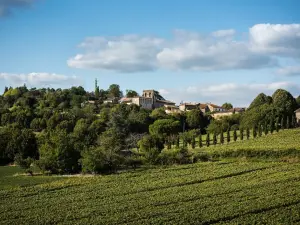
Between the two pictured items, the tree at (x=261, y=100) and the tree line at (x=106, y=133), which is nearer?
the tree line at (x=106, y=133)

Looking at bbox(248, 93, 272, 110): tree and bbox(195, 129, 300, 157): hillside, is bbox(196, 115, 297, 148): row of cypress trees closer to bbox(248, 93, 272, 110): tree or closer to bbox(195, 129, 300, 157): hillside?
bbox(195, 129, 300, 157): hillside

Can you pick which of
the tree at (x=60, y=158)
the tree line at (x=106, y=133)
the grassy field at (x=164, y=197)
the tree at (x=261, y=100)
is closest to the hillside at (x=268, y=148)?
the tree line at (x=106, y=133)

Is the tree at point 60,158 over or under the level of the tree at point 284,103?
under

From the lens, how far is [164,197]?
40.2m

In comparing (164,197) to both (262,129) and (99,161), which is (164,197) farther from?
(262,129)

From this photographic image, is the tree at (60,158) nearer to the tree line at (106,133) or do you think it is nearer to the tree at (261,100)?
the tree line at (106,133)

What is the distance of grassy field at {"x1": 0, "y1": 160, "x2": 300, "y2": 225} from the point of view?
104 feet

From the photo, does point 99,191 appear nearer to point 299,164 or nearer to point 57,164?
point 57,164

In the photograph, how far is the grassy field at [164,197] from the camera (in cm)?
3178

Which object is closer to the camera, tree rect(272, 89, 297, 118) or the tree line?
the tree line

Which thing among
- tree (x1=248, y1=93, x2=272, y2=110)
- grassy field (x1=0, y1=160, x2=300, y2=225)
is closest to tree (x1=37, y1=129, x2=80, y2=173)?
grassy field (x1=0, y1=160, x2=300, y2=225)

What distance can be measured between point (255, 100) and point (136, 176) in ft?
285

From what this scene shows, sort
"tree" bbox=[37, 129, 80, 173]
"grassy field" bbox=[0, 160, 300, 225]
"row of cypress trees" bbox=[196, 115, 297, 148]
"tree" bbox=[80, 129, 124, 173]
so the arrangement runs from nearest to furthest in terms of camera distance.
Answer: "grassy field" bbox=[0, 160, 300, 225]
"tree" bbox=[80, 129, 124, 173]
"tree" bbox=[37, 129, 80, 173]
"row of cypress trees" bbox=[196, 115, 297, 148]

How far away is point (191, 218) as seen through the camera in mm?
31125
